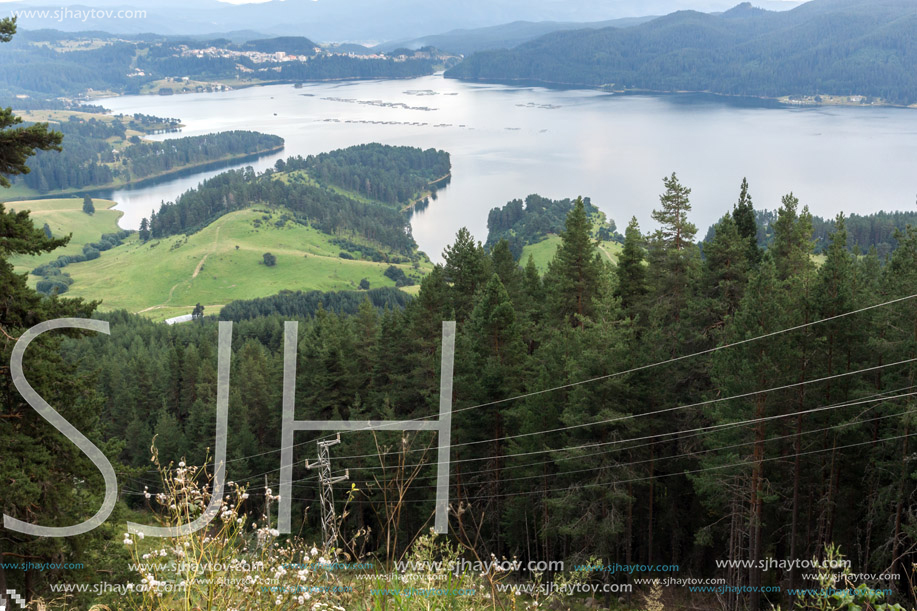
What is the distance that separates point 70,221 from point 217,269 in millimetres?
50413

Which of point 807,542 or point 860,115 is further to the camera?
point 860,115

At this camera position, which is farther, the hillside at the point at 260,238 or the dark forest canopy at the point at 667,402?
the hillside at the point at 260,238

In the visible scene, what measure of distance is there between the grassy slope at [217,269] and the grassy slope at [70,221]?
9.24 metres

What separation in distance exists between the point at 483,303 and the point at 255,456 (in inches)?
483

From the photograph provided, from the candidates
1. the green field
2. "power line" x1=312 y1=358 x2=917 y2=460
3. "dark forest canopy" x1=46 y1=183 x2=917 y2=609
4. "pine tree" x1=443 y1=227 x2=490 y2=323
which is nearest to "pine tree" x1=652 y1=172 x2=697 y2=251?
"dark forest canopy" x1=46 y1=183 x2=917 y2=609

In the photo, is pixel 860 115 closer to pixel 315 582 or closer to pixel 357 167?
pixel 357 167

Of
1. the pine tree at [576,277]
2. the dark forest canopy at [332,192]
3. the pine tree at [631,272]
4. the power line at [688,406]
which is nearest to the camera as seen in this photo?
the power line at [688,406]

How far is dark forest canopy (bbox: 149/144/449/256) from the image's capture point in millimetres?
148750

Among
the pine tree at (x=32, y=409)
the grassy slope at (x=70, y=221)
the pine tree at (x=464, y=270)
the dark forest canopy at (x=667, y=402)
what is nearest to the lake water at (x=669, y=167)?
the grassy slope at (x=70, y=221)

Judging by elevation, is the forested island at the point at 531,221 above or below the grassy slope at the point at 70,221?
above

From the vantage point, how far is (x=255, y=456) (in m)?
27.9

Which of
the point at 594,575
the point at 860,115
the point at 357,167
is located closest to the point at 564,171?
the point at 357,167

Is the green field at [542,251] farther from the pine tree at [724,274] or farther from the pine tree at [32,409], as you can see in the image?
the pine tree at [32,409]

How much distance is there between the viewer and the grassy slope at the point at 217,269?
12050 centimetres
